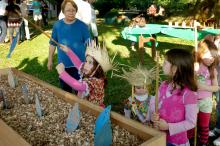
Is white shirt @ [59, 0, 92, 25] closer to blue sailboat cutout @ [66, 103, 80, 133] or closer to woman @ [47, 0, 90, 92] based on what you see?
woman @ [47, 0, 90, 92]

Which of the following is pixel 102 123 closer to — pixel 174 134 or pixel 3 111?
pixel 174 134

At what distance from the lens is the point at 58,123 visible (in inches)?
79.8

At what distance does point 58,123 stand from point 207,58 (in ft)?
4.54

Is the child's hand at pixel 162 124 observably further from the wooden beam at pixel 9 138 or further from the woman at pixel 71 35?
the woman at pixel 71 35

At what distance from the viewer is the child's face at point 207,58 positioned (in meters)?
2.61

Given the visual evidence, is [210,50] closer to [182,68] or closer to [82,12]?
[182,68]

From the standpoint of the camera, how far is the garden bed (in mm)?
1720

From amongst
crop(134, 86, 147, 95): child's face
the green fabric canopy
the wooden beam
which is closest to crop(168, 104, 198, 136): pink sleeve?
crop(134, 86, 147, 95): child's face

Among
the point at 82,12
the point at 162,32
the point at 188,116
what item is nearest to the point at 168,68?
the point at 188,116

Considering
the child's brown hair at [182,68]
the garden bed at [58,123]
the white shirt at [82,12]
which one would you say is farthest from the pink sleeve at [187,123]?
the white shirt at [82,12]

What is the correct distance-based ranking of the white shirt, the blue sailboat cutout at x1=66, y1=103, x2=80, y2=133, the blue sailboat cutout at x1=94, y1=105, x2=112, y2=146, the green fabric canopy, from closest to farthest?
the blue sailboat cutout at x1=94, y1=105, x2=112, y2=146 → the blue sailboat cutout at x1=66, y1=103, x2=80, y2=133 → the white shirt → the green fabric canopy

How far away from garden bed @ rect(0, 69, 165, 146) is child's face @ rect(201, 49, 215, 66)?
3.63 feet

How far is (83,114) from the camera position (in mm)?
2131

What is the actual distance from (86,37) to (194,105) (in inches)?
67.2
